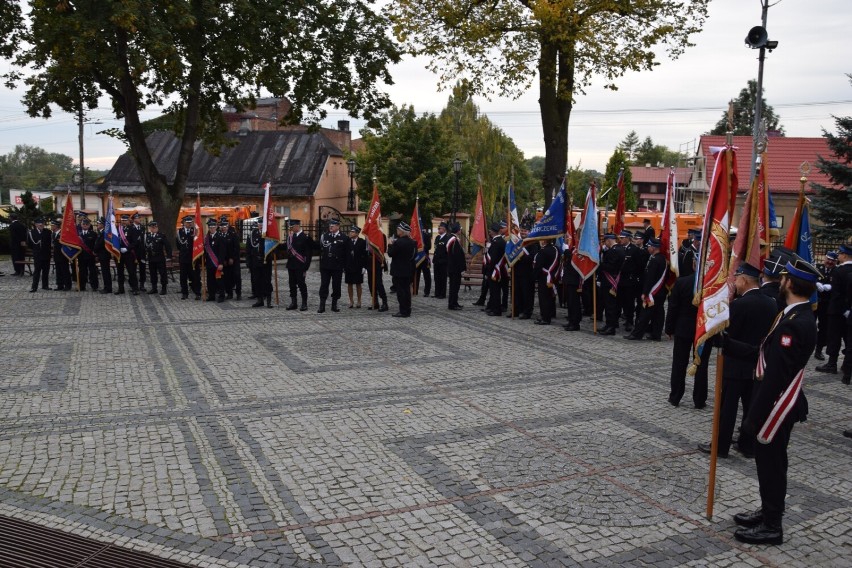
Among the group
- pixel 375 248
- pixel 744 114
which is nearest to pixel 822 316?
pixel 375 248

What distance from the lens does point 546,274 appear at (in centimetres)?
1381

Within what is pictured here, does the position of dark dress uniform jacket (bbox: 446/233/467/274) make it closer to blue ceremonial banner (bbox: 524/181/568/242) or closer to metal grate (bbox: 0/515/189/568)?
blue ceremonial banner (bbox: 524/181/568/242)

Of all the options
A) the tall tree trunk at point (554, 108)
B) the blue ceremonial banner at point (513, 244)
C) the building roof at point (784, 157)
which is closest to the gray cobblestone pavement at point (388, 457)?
the blue ceremonial banner at point (513, 244)

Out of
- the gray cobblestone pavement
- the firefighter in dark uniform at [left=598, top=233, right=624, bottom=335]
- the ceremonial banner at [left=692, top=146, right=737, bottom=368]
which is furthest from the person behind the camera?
the firefighter in dark uniform at [left=598, top=233, right=624, bottom=335]

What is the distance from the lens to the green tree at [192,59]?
55.8 feet

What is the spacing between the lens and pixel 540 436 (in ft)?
24.0

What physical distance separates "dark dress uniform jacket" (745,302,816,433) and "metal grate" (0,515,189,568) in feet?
13.1

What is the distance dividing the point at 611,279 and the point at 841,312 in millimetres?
3715

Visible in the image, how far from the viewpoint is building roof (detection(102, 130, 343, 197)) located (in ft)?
143

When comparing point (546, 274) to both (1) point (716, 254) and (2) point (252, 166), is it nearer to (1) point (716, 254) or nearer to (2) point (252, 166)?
(1) point (716, 254)

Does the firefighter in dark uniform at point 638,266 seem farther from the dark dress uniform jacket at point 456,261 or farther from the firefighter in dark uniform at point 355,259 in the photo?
the firefighter in dark uniform at point 355,259

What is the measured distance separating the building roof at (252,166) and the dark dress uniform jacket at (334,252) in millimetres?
27703

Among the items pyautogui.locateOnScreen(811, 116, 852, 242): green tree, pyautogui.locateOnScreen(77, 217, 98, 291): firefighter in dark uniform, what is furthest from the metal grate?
pyautogui.locateOnScreen(811, 116, 852, 242): green tree

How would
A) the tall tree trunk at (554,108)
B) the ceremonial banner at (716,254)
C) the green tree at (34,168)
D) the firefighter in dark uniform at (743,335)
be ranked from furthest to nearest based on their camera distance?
the green tree at (34,168), the tall tree trunk at (554,108), the firefighter in dark uniform at (743,335), the ceremonial banner at (716,254)
